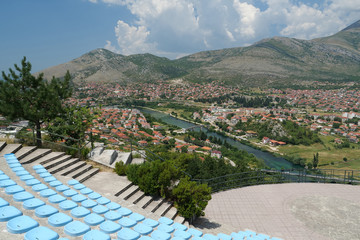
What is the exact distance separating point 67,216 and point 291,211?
806cm

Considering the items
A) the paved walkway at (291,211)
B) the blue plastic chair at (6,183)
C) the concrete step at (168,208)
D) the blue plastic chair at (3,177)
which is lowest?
the paved walkway at (291,211)

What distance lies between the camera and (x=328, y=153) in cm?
5306

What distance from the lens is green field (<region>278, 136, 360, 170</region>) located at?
46188 millimetres

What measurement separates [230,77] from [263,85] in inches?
1047

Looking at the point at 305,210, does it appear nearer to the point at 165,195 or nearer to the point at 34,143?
the point at 165,195

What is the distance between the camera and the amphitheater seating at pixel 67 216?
3.73m

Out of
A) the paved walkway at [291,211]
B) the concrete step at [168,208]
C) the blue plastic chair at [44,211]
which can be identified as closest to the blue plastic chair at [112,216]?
the blue plastic chair at [44,211]

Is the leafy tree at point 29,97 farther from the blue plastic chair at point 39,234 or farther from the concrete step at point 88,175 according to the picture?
the blue plastic chair at point 39,234

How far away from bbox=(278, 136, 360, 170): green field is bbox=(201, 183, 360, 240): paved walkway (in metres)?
43.5

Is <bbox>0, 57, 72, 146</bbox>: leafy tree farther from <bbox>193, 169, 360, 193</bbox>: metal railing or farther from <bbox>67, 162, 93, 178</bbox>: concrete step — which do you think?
<bbox>193, 169, 360, 193</bbox>: metal railing

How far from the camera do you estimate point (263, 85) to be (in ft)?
509

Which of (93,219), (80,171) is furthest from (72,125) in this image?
(93,219)

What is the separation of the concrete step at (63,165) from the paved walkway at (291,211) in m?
5.44

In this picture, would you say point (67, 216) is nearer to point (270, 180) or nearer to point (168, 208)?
point (168, 208)
